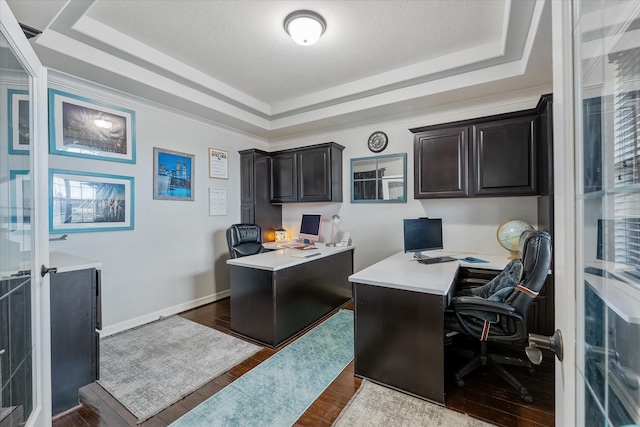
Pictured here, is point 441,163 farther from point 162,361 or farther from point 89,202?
point 89,202

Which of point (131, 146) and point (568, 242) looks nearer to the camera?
point (568, 242)

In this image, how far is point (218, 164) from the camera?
4.06 meters

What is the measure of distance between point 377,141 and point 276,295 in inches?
102

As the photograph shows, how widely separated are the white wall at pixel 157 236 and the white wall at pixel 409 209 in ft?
4.50

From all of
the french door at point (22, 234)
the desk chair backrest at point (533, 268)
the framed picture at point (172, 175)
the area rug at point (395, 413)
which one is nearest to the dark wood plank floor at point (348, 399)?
the area rug at point (395, 413)

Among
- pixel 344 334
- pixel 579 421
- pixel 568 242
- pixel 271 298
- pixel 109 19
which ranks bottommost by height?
pixel 344 334

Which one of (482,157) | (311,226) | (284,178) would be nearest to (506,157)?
(482,157)

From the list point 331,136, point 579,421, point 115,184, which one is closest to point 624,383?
point 579,421

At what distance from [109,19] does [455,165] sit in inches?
139

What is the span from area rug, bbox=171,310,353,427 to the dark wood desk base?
13.9 inches

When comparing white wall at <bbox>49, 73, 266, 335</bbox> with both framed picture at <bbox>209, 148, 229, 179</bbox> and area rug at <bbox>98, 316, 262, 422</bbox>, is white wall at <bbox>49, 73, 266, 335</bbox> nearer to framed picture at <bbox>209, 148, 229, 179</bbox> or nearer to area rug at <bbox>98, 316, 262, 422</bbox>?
framed picture at <bbox>209, 148, 229, 179</bbox>

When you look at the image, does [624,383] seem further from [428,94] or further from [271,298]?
[428,94]

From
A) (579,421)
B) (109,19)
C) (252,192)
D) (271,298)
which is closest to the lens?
(579,421)

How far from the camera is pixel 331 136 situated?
4.29 metres
